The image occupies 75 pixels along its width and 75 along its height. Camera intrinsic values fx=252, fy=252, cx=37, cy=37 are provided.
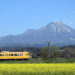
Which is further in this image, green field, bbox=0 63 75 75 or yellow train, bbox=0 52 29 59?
yellow train, bbox=0 52 29 59

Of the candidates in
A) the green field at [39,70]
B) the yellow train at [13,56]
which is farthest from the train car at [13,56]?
the green field at [39,70]

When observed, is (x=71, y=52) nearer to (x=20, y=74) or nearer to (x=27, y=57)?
(x=27, y=57)

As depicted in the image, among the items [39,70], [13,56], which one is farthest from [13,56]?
[39,70]

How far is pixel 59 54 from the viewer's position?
34594mm

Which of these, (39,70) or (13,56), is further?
(13,56)

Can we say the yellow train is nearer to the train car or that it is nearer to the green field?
the train car

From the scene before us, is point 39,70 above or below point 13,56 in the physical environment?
below

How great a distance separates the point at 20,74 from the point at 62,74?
52.8 inches

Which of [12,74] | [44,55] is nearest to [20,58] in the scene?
[44,55]

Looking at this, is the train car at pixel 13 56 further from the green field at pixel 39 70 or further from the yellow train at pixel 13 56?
the green field at pixel 39 70

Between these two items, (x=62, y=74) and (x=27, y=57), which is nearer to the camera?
(x=62, y=74)

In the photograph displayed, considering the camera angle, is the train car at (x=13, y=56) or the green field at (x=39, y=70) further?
the train car at (x=13, y=56)

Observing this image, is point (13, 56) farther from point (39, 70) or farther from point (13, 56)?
point (39, 70)

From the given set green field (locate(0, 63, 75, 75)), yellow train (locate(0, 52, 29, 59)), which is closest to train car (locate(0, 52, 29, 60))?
yellow train (locate(0, 52, 29, 59))
